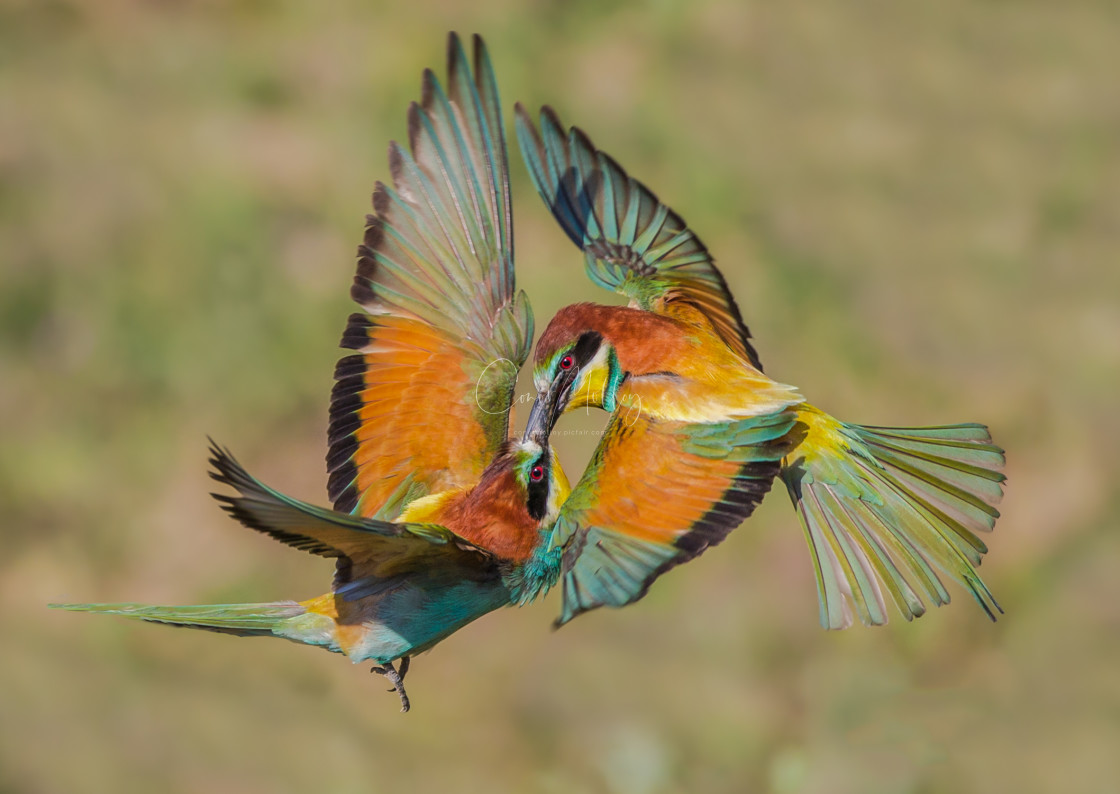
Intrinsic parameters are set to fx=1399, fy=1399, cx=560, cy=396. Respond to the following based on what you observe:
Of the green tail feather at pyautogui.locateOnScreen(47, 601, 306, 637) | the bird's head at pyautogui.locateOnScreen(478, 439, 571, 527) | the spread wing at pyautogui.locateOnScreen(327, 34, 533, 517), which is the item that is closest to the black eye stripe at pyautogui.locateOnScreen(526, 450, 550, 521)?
the bird's head at pyautogui.locateOnScreen(478, 439, 571, 527)

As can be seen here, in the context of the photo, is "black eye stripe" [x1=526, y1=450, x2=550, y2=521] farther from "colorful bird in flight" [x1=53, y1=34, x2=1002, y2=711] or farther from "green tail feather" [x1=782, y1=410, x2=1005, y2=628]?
"green tail feather" [x1=782, y1=410, x2=1005, y2=628]

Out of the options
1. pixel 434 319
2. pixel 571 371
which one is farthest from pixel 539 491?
pixel 434 319

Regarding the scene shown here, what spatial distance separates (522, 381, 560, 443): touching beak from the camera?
121 inches

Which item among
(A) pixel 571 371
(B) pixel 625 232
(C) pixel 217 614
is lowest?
(C) pixel 217 614

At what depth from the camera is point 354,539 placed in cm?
257

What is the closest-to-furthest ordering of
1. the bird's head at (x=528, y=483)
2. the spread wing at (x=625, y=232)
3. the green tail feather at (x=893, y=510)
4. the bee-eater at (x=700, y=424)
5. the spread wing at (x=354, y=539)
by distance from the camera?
1. the spread wing at (x=354, y=539)
2. the bird's head at (x=528, y=483)
3. the bee-eater at (x=700, y=424)
4. the green tail feather at (x=893, y=510)
5. the spread wing at (x=625, y=232)

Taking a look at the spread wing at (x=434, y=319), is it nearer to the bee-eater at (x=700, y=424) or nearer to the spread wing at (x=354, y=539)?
the bee-eater at (x=700, y=424)

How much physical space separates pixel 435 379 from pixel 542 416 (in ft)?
1.22

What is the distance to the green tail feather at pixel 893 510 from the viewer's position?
3252 millimetres

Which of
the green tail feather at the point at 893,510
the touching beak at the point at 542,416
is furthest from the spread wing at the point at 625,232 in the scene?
the touching beak at the point at 542,416

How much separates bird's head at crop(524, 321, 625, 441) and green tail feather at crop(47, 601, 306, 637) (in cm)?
67

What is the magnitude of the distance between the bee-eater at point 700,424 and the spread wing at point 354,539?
253 mm

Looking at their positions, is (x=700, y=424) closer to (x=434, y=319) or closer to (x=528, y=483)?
(x=528, y=483)

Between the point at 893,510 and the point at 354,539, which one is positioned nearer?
the point at 354,539
